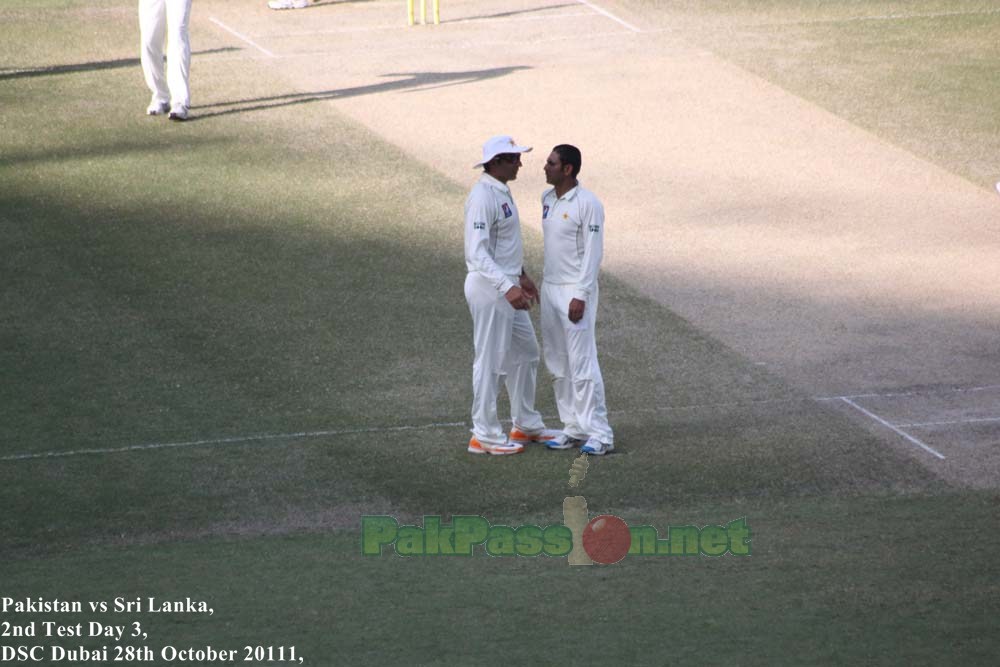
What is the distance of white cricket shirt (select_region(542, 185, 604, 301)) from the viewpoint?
32.3ft

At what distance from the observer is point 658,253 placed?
14.7m

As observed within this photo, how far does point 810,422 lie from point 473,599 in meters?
3.78

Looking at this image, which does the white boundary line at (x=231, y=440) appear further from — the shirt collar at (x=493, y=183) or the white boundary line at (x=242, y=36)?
the white boundary line at (x=242, y=36)

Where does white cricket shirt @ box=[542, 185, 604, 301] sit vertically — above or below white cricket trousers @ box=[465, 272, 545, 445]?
above

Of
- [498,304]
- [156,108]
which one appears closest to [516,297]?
[498,304]

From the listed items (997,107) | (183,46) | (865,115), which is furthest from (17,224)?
(997,107)

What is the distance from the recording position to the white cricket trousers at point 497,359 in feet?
32.5

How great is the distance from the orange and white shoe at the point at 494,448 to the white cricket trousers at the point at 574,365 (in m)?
0.39

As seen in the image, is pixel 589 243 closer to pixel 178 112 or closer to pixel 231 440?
pixel 231 440

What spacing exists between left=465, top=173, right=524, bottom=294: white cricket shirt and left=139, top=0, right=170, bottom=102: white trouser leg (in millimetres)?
10196

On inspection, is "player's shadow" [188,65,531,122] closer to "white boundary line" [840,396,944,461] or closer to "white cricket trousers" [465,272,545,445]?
"white cricket trousers" [465,272,545,445]

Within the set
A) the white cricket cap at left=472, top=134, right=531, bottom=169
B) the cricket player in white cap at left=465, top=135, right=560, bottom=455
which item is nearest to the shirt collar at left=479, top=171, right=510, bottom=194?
the cricket player in white cap at left=465, top=135, right=560, bottom=455

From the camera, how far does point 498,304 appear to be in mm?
9898

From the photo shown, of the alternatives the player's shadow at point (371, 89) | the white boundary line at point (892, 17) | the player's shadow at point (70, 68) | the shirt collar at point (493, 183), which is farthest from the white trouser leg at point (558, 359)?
the white boundary line at point (892, 17)
